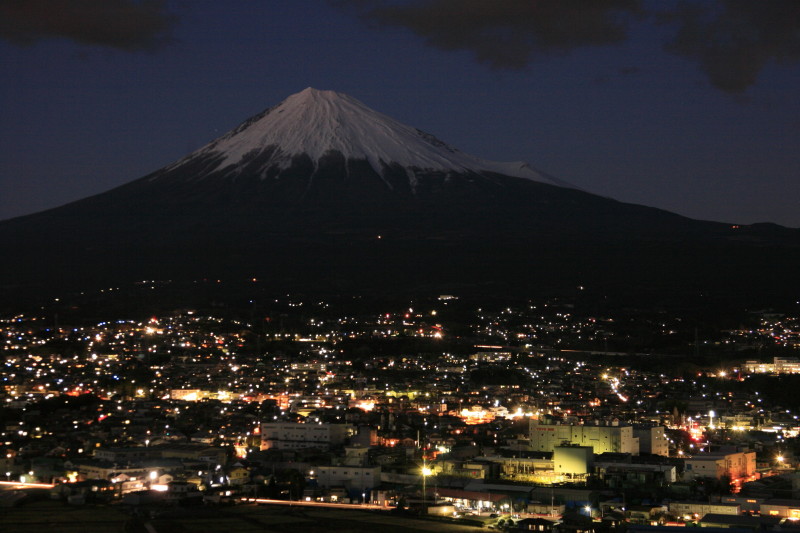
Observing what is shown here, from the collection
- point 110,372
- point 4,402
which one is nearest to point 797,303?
point 110,372

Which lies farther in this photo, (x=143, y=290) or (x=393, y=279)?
(x=393, y=279)

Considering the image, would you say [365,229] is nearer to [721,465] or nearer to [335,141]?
[335,141]

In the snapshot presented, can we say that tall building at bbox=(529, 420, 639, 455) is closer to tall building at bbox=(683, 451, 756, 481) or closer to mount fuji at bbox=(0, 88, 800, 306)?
tall building at bbox=(683, 451, 756, 481)

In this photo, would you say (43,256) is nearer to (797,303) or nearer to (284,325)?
(284,325)

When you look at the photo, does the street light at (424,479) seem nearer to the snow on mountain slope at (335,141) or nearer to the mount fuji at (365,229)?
the mount fuji at (365,229)

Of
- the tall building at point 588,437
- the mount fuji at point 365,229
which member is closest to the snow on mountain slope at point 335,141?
the mount fuji at point 365,229

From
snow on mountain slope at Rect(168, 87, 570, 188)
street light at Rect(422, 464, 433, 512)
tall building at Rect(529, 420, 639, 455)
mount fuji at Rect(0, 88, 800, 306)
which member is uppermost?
snow on mountain slope at Rect(168, 87, 570, 188)

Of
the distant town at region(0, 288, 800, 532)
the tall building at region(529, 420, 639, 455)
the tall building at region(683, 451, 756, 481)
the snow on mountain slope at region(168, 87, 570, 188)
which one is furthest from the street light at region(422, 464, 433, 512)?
the snow on mountain slope at region(168, 87, 570, 188)
